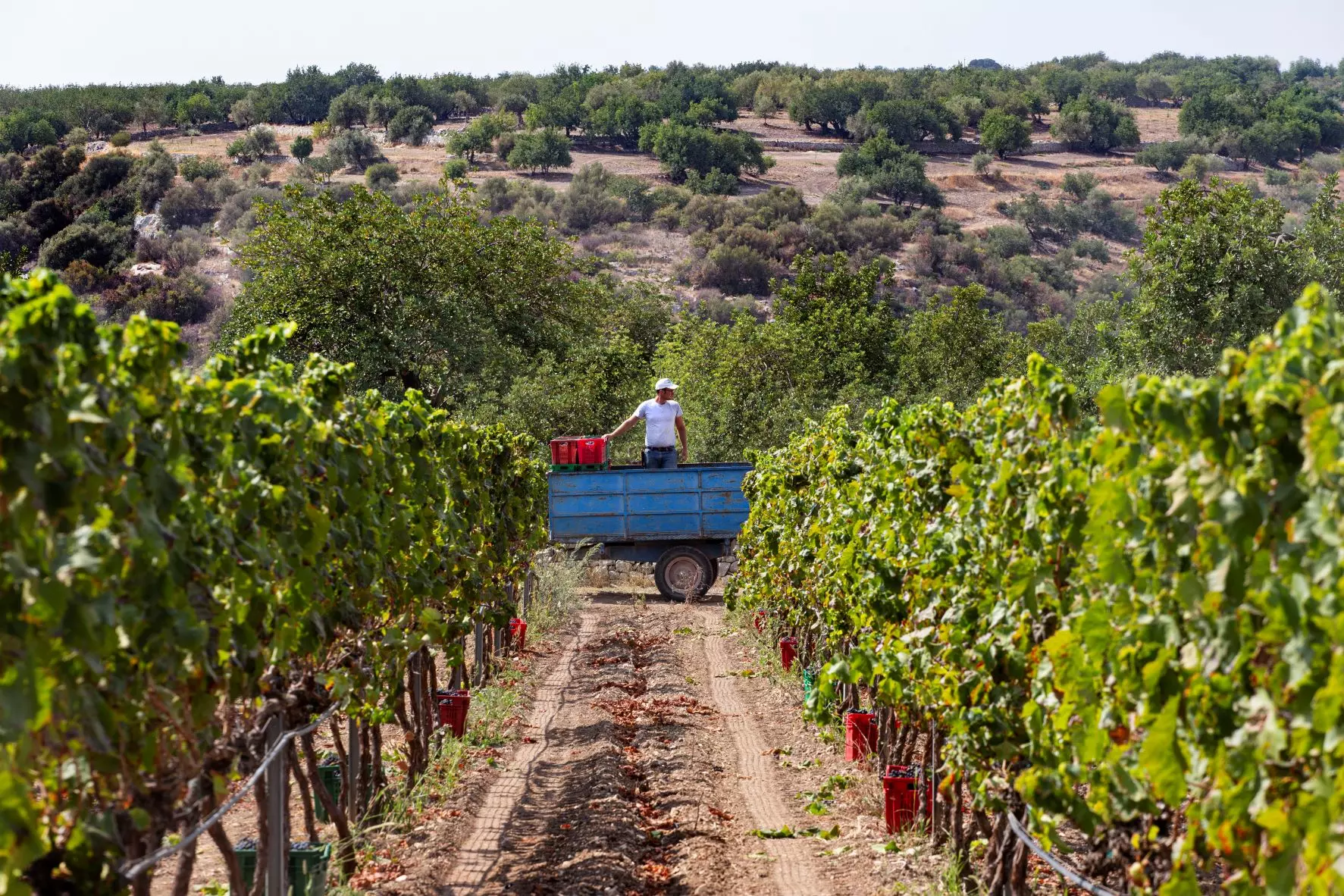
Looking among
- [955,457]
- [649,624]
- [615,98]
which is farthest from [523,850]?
[615,98]

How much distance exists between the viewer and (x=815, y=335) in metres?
33.5

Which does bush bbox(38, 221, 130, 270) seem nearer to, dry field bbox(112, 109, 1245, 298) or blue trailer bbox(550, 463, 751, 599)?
dry field bbox(112, 109, 1245, 298)

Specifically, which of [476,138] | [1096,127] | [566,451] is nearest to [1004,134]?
[1096,127]

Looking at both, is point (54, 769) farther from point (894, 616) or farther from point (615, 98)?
point (615, 98)

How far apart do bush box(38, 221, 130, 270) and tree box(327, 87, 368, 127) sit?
34.8m

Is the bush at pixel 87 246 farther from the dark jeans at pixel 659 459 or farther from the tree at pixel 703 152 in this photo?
the dark jeans at pixel 659 459

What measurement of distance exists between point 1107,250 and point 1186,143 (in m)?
20.2

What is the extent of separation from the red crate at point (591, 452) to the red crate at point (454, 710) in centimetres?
897

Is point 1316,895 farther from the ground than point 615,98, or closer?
closer

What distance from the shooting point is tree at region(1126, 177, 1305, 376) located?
83.0ft

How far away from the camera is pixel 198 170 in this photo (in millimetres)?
68688

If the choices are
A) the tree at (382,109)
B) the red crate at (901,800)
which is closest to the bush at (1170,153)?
the tree at (382,109)

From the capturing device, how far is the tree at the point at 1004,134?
91812mm

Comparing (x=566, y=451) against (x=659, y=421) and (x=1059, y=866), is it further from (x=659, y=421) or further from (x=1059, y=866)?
(x=1059, y=866)
